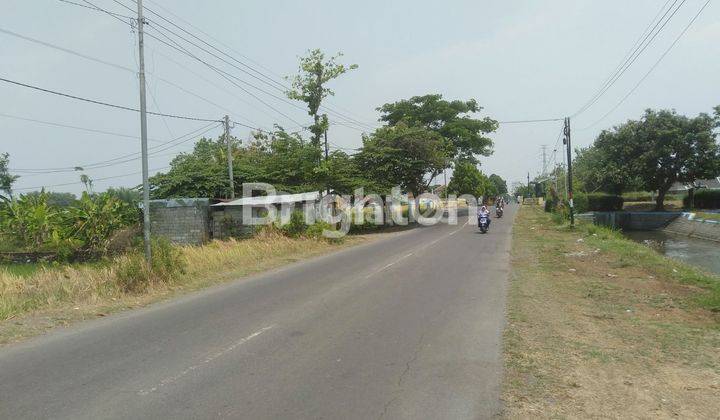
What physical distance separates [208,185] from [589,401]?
83.5 feet

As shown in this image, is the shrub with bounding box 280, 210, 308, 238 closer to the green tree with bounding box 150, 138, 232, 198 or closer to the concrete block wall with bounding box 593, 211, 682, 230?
the green tree with bounding box 150, 138, 232, 198

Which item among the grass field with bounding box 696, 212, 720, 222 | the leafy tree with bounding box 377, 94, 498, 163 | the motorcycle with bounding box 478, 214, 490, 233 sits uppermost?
the leafy tree with bounding box 377, 94, 498, 163

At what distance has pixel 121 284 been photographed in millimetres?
12055

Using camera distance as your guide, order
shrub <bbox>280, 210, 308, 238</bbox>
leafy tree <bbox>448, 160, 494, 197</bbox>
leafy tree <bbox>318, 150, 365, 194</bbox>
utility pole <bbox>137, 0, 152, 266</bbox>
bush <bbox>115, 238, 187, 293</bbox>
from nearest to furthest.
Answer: bush <bbox>115, 238, 187, 293</bbox>
utility pole <bbox>137, 0, 152, 266</bbox>
shrub <bbox>280, 210, 308, 238</bbox>
leafy tree <bbox>318, 150, 365, 194</bbox>
leafy tree <bbox>448, 160, 494, 197</bbox>

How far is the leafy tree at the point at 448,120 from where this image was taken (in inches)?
1844

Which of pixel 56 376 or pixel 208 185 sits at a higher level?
pixel 208 185

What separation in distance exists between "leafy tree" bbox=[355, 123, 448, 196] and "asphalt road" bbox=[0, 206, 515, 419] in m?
24.0

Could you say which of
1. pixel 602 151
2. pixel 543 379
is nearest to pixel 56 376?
pixel 543 379

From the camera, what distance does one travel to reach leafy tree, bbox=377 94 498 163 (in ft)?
154

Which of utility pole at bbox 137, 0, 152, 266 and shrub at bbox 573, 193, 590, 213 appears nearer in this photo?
utility pole at bbox 137, 0, 152, 266

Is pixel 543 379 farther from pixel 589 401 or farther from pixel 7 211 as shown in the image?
pixel 7 211

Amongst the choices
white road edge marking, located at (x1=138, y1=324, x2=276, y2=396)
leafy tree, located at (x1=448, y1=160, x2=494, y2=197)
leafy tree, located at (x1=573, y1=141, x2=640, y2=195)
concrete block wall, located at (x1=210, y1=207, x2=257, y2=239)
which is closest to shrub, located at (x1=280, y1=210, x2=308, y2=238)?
concrete block wall, located at (x1=210, y1=207, x2=257, y2=239)

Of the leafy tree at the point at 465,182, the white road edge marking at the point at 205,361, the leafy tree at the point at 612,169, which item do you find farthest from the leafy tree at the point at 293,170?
the leafy tree at the point at 465,182

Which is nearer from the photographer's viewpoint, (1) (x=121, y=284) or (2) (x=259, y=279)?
(1) (x=121, y=284)
